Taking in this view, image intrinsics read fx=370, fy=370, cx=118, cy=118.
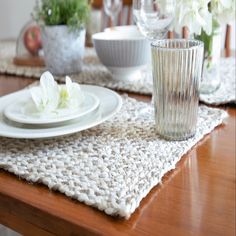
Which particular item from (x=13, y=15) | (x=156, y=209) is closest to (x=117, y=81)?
(x=156, y=209)

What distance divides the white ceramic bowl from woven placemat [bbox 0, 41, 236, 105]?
0.03 metres

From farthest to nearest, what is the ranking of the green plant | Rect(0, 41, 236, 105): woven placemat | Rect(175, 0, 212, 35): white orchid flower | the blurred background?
the blurred background → the green plant → Rect(0, 41, 236, 105): woven placemat → Rect(175, 0, 212, 35): white orchid flower

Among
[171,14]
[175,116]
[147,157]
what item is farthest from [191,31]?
[147,157]

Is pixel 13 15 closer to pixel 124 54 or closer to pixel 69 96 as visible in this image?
pixel 124 54

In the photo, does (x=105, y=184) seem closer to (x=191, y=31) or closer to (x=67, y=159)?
(x=67, y=159)

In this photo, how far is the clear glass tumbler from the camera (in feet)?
2.12

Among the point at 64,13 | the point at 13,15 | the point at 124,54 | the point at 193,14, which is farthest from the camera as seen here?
the point at 13,15

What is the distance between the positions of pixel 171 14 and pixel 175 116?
8.9 inches

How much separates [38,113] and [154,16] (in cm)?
32

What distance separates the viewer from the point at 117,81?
1099mm

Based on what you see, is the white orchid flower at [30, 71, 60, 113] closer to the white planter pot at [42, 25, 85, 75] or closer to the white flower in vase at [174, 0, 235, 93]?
the white flower in vase at [174, 0, 235, 93]

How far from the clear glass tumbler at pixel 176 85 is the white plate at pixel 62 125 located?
9cm

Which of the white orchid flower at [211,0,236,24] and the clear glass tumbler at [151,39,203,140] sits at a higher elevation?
the white orchid flower at [211,0,236,24]

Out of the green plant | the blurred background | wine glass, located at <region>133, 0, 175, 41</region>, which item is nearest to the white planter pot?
the green plant
